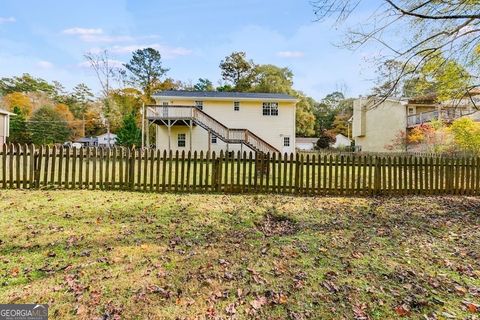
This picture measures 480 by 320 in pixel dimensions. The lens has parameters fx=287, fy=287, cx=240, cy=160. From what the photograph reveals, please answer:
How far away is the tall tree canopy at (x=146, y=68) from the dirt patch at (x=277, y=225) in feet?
146

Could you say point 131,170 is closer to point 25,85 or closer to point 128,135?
point 128,135

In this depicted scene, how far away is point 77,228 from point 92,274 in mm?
1810

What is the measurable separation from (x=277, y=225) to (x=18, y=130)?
44.9m

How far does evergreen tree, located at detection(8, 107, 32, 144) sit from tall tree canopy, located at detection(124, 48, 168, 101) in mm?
16140

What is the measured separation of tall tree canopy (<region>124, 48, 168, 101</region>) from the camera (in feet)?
154

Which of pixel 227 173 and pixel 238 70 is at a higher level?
pixel 238 70

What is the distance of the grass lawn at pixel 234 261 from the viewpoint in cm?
283

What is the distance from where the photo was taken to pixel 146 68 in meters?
48.4

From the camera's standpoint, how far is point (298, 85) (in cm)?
4622

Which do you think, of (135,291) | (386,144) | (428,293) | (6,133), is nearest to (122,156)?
(135,291)

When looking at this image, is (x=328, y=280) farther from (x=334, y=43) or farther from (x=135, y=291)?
(x=334, y=43)

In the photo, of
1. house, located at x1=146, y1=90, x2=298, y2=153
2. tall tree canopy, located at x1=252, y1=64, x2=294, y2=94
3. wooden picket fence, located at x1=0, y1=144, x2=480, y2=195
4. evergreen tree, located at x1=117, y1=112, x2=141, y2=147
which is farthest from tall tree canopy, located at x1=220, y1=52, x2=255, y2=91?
wooden picket fence, located at x1=0, y1=144, x2=480, y2=195

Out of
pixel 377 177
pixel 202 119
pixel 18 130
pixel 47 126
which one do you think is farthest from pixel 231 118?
pixel 47 126

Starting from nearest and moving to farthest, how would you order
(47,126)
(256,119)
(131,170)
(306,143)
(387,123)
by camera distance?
(131,170) → (256,119) → (387,123) → (47,126) → (306,143)
